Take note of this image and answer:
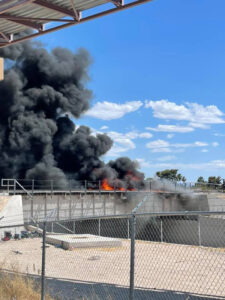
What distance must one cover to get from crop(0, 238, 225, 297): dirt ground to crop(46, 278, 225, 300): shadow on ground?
0.90ft

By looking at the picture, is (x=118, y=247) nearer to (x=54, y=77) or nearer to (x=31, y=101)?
(x=31, y=101)

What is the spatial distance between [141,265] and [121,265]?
61 centimetres

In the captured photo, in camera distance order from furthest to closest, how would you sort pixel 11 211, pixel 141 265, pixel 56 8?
1. pixel 11 211
2. pixel 141 265
3. pixel 56 8

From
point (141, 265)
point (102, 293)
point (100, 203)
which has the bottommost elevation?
point (141, 265)

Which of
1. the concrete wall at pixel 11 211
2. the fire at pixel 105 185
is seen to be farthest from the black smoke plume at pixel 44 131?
the concrete wall at pixel 11 211

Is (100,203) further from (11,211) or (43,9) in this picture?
(43,9)

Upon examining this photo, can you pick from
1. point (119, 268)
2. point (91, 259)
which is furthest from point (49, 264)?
point (119, 268)

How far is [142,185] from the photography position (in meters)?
46.5

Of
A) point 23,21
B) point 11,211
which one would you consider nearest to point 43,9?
point 23,21

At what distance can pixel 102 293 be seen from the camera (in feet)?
23.7

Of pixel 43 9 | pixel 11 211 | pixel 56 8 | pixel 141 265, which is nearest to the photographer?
pixel 56 8

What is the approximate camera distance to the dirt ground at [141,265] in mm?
→ 8117

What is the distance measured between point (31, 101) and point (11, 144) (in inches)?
230

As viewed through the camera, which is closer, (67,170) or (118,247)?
(118,247)
